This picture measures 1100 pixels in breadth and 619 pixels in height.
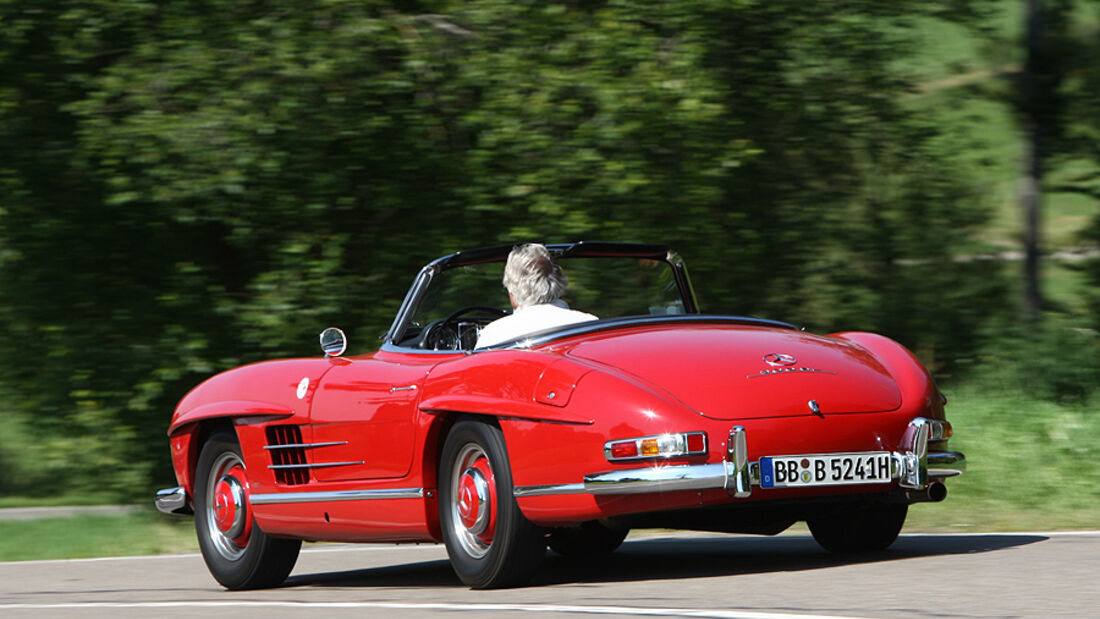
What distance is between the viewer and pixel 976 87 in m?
16.0

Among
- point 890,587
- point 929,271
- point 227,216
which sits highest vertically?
point 890,587

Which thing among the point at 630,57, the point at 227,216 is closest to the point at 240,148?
the point at 227,216

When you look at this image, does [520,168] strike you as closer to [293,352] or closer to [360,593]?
[293,352]

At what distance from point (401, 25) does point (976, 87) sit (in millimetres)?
6632

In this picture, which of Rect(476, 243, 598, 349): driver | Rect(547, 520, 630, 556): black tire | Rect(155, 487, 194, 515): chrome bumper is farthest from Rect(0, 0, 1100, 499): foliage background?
Rect(476, 243, 598, 349): driver

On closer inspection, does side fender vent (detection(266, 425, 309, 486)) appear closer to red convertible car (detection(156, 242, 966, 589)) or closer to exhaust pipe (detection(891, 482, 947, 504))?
red convertible car (detection(156, 242, 966, 589))

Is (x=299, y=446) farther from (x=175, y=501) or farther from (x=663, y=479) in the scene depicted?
(x=663, y=479)

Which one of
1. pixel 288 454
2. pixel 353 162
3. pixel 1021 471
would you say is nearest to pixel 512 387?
pixel 288 454

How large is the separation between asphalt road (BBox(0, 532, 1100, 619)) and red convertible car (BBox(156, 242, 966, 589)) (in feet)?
0.79

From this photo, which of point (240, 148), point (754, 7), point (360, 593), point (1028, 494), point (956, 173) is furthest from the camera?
point (956, 173)

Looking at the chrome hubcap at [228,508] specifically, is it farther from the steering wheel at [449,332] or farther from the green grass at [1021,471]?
the green grass at [1021,471]

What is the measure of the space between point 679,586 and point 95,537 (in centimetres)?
784

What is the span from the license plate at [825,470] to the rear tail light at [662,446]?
25 centimetres

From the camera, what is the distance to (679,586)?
571cm
